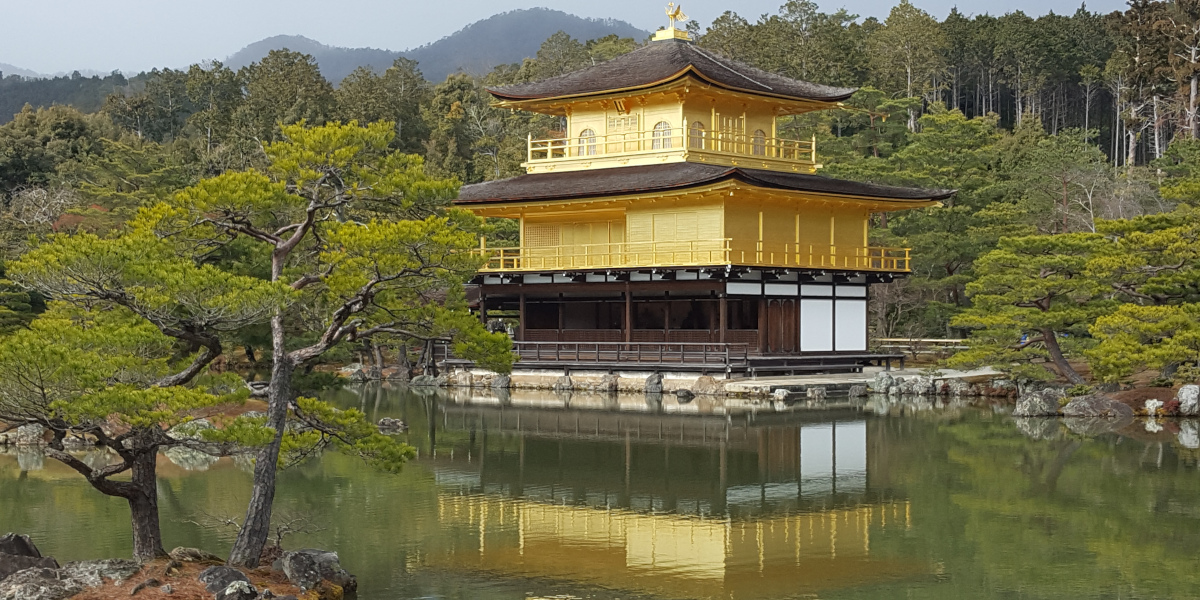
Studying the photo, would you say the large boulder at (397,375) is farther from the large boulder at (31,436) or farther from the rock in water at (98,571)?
the rock in water at (98,571)

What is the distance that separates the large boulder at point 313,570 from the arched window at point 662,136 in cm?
2436

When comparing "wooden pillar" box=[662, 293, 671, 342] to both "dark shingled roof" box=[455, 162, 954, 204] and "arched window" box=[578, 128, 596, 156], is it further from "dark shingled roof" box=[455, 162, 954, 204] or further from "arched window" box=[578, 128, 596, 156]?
"arched window" box=[578, 128, 596, 156]

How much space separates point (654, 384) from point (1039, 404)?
30.7 feet

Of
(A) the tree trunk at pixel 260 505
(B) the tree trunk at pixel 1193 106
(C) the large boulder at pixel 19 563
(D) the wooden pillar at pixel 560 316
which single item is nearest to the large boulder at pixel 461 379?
(D) the wooden pillar at pixel 560 316

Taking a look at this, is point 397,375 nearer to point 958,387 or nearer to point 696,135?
point 696,135

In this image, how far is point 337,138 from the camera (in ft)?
34.3

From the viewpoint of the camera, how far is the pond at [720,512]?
10789 mm

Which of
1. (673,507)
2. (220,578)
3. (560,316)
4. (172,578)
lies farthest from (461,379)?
(220,578)

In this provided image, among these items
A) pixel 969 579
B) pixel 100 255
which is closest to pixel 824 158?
pixel 969 579

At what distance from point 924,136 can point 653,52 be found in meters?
9.62

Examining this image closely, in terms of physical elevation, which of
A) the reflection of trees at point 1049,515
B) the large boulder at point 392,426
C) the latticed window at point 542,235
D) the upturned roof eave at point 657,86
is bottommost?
the reflection of trees at point 1049,515

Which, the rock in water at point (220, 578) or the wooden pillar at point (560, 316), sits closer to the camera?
the rock in water at point (220, 578)

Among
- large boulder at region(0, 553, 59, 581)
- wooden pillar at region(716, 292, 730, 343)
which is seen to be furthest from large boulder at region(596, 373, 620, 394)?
large boulder at region(0, 553, 59, 581)

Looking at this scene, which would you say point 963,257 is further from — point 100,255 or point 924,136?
point 100,255
